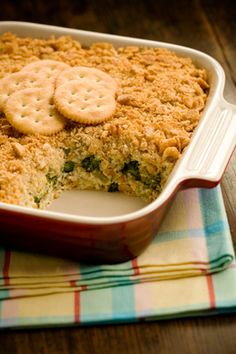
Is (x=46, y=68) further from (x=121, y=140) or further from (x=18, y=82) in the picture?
(x=121, y=140)

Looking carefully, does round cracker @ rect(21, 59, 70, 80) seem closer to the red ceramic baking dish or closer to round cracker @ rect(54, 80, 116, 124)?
round cracker @ rect(54, 80, 116, 124)

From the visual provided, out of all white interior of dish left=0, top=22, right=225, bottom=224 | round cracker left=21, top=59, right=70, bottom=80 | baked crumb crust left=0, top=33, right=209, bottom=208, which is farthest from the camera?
round cracker left=21, top=59, right=70, bottom=80

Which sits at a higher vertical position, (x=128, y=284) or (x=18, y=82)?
(x=18, y=82)

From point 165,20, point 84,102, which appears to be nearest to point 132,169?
point 84,102

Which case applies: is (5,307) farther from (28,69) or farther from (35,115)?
(28,69)

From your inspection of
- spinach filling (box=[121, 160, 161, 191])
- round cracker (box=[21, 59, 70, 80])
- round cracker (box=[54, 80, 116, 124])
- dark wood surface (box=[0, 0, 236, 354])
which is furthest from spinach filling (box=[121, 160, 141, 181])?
round cracker (box=[21, 59, 70, 80])

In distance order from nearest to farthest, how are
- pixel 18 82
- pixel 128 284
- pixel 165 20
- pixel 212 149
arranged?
pixel 128 284 → pixel 212 149 → pixel 18 82 → pixel 165 20
